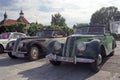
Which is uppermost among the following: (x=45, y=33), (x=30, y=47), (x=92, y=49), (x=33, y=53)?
(x=45, y=33)

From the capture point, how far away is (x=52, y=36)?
1091cm

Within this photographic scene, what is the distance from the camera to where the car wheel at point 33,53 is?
960 centimetres

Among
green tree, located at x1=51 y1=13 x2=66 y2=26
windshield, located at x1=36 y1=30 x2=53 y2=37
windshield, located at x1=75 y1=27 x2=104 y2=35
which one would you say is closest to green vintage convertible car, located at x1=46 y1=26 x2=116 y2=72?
windshield, located at x1=75 y1=27 x2=104 y2=35

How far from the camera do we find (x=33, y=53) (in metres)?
9.80

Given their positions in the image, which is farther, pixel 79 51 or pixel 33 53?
pixel 33 53

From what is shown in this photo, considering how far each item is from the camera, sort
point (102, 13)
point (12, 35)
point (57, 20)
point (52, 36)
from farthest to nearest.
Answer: point (102, 13)
point (57, 20)
point (12, 35)
point (52, 36)

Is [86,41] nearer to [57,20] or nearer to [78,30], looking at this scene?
[78,30]

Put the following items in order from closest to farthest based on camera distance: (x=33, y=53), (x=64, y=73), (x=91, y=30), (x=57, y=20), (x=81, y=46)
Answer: (x=81, y=46) < (x=64, y=73) < (x=91, y=30) < (x=33, y=53) < (x=57, y=20)

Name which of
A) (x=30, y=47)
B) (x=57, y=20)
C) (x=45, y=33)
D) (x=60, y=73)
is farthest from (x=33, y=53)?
(x=57, y=20)

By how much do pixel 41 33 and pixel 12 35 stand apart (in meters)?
3.15

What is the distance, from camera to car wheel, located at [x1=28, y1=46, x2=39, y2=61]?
31.5ft

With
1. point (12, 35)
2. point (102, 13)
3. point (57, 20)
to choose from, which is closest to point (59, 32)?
point (12, 35)

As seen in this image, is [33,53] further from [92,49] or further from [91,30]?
[92,49]

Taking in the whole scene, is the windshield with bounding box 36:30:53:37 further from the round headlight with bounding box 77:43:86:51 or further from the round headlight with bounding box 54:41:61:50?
the round headlight with bounding box 77:43:86:51
